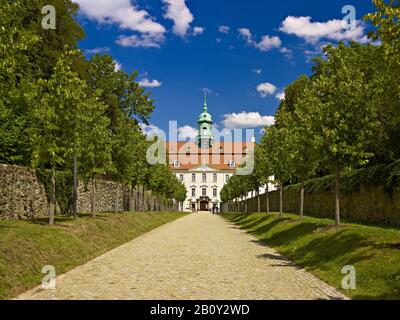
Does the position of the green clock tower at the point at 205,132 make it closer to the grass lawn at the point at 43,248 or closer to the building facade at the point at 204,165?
the building facade at the point at 204,165

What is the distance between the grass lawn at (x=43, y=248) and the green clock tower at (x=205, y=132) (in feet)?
343

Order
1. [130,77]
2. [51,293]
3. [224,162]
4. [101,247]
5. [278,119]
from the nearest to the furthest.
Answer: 1. [51,293]
2. [101,247]
3. [278,119]
4. [130,77]
5. [224,162]

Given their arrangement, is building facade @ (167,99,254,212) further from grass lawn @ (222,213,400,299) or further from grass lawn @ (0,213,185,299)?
grass lawn @ (222,213,400,299)

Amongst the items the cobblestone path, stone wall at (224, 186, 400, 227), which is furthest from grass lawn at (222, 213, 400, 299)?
stone wall at (224, 186, 400, 227)

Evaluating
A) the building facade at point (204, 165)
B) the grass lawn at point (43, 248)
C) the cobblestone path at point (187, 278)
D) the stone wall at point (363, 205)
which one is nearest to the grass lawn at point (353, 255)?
the cobblestone path at point (187, 278)

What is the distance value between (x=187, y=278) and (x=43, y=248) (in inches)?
187

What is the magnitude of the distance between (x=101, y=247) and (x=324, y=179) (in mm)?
20009

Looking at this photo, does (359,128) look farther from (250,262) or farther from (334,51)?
(250,262)

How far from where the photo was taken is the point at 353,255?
12250 mm

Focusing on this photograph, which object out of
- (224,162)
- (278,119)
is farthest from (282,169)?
(224,162)

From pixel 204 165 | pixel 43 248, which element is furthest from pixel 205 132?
pixel 43 248

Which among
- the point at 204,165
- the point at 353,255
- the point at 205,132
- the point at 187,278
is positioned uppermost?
the point at 205,132

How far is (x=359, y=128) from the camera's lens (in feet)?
58.2

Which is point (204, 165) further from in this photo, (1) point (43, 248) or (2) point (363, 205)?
(1) point (43, 248)
